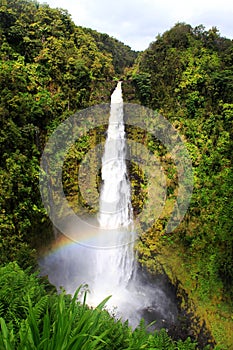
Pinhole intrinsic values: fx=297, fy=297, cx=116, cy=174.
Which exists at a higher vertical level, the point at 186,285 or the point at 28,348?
the point at 186,285

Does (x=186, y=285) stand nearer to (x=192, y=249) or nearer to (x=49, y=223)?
(x=192, y=249)

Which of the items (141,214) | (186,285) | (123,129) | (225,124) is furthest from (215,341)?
(123,129)

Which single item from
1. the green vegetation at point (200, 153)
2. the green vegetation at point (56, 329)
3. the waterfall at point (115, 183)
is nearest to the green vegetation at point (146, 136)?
the green vegetation at point (200, 153)

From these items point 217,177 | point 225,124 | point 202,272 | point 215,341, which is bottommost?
point 215,341

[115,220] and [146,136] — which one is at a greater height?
[146,136]

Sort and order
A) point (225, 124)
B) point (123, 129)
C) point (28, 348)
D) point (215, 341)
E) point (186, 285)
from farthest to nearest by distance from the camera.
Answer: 1. point (123, 129)
2. point (225, 124)
3. point (186, 285)
4. point (215, 341)
5. point (28, 348)

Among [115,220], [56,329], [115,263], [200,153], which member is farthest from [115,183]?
[56,329]

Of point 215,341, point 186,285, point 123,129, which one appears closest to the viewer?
point 215,341

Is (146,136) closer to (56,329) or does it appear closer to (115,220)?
(115,220)

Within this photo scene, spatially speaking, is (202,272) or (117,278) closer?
(202,272)
